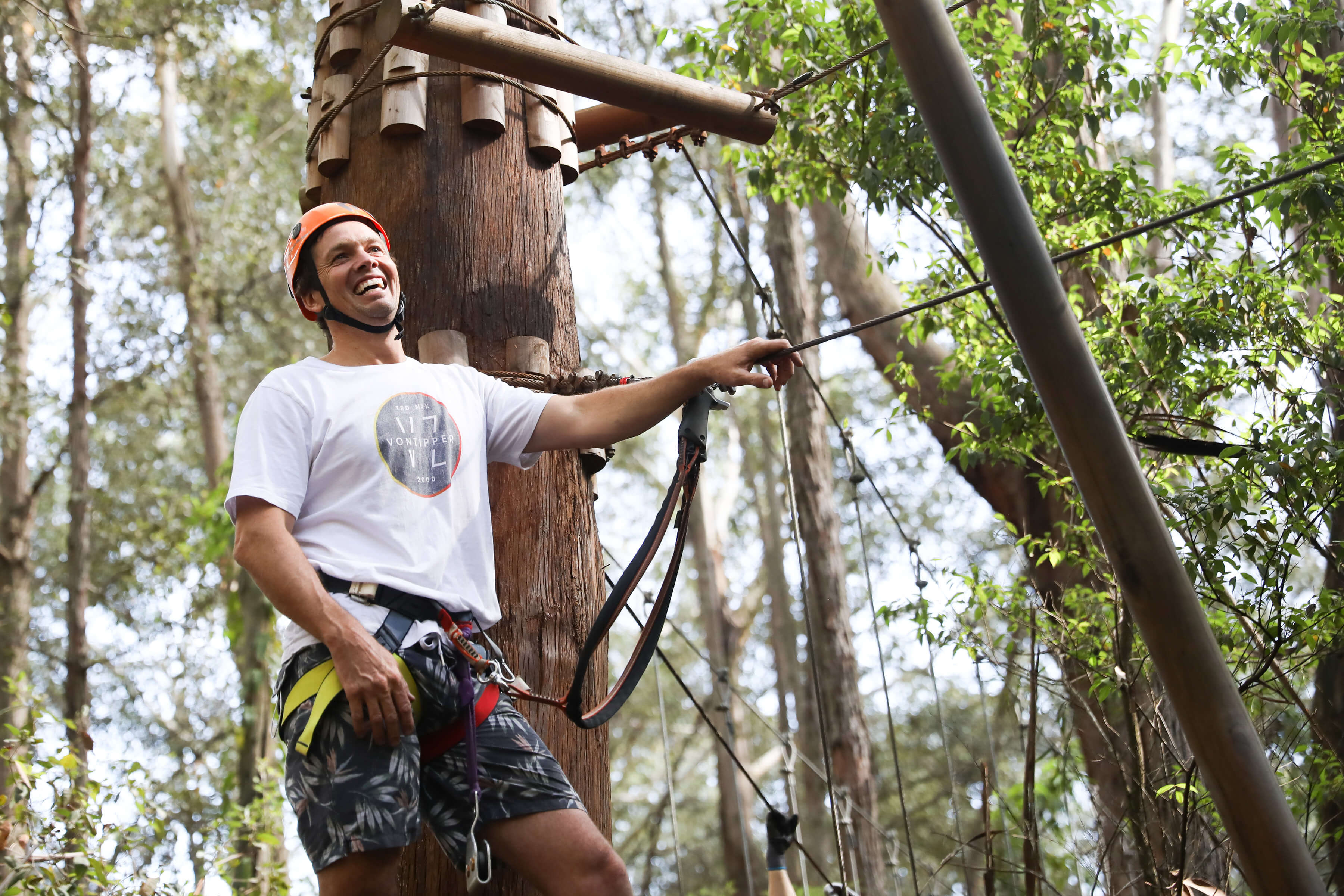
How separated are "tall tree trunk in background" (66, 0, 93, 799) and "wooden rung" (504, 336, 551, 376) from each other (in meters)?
8.69

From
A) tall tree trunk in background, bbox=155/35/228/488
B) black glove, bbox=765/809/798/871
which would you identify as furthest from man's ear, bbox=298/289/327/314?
tall tree trunk in background, bbox=155/35/228/488

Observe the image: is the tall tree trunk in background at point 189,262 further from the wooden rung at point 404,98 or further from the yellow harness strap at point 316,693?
the yellow harness strap at point 316,693

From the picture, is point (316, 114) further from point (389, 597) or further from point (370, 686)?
point (370, 686)

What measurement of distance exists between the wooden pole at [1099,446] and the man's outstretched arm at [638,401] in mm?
642

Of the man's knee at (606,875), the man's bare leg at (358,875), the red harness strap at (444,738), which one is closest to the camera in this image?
the man's bare leg at (358,875)

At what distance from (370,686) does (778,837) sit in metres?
1.96

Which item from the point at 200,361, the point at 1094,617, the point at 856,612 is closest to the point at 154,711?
the point at 200,361

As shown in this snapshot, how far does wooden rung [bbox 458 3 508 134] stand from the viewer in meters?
2.88

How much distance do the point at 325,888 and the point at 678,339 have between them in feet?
49.8

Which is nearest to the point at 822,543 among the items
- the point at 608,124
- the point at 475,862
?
the point at 608,124

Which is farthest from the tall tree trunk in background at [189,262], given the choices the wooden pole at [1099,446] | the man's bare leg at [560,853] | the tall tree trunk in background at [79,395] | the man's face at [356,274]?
the wooden pole at [1099,446]

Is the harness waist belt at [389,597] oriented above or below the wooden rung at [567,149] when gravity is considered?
below

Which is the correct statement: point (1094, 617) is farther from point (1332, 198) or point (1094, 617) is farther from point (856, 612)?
point (856, 612)

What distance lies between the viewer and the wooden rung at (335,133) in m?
2.94
